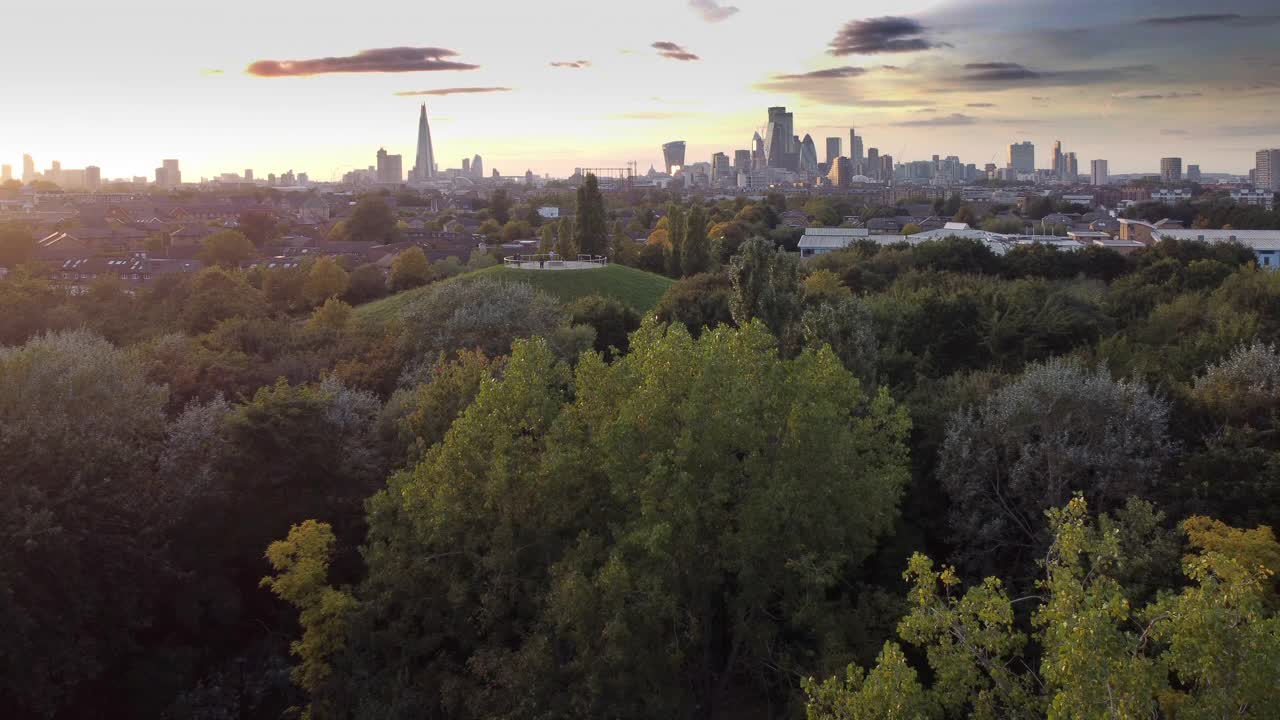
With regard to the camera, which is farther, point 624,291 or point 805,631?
point 624,291

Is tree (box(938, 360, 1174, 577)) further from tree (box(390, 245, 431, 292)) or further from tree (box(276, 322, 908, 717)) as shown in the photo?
tree (box(390, 245, 431, 292))

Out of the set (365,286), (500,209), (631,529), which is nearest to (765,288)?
(631,529)

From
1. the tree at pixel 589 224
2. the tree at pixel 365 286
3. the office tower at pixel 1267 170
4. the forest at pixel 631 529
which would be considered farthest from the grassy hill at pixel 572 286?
the office tower at pixel 1267 170

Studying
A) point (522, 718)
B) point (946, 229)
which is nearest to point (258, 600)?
point (522, 718)

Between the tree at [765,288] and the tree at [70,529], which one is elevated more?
the tree at [765,288]

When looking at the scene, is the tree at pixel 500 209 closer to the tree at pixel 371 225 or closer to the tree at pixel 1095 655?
the tree at pixel 371 225

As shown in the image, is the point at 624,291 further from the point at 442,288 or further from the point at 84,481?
the point at 84,481
